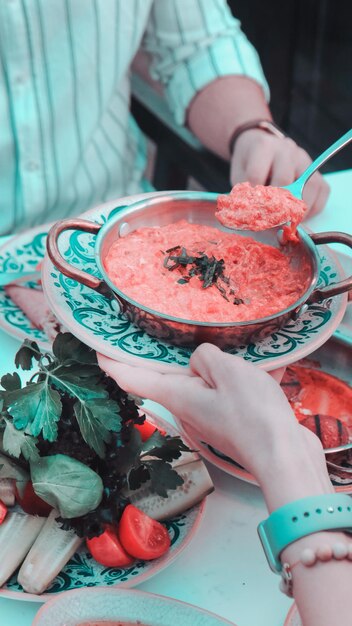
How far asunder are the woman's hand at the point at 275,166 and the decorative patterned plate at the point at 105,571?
80cm

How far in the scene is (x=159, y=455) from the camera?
2.97ft

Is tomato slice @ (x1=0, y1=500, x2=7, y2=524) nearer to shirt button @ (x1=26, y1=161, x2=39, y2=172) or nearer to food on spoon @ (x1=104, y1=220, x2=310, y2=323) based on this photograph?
food on spoon @ (x1=104, y1=220, x2=310, y2=323)

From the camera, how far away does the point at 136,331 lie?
0.91 meters

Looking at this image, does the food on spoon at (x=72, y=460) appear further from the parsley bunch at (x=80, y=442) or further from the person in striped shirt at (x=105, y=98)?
the person in striped shirt at (x=105, y=98)

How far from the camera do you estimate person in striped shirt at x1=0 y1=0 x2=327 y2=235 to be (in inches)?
63.1

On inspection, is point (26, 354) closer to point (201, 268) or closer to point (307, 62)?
point (201, 268)

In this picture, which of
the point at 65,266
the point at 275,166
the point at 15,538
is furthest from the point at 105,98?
the point at 15,538

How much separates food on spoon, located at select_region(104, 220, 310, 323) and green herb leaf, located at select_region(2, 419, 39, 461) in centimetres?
22

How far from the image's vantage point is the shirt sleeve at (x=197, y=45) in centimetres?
189

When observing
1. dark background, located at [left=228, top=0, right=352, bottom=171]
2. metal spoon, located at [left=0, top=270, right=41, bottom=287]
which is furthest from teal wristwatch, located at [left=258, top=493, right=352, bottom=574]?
dark background, located at [left=228, top=0, right=352, bottom=171]

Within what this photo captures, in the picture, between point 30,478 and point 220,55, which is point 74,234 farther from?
point 220,55

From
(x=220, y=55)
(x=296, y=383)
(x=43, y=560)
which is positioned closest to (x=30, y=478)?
(x=43, y=560)

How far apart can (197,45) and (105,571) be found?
4.88ft

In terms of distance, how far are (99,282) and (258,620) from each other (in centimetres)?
45
